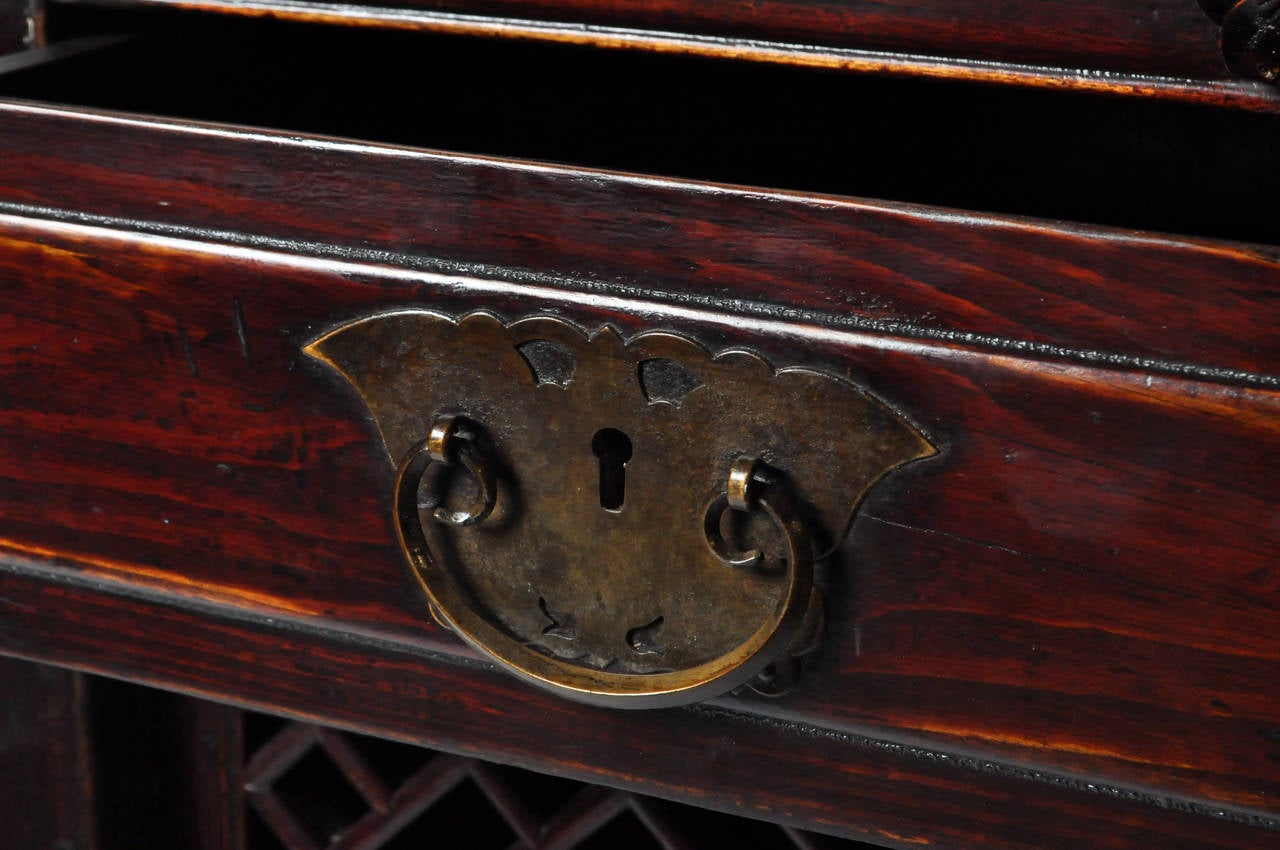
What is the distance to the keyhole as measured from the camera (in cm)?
55

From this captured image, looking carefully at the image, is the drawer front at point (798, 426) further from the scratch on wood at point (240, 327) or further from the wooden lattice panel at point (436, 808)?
the wooden lattice panel at point (436, 808)

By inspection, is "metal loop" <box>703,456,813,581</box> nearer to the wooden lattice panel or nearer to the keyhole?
the keyhole

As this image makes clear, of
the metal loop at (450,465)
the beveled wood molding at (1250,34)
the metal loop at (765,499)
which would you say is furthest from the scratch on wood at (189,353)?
the beveled wood molding at (1250,34)

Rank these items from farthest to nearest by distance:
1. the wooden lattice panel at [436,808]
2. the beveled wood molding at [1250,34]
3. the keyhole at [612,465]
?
the wooden lattice panel at [436,808], the keyhole at [612,465], the beveled wood molding at [1250,34]

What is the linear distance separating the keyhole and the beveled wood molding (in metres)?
0.25

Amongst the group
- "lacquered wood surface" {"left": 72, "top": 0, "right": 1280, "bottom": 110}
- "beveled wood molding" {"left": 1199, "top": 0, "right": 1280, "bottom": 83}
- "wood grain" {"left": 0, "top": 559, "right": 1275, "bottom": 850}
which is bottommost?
"wood grain" {"left": 0, "top": 559, "right": 1275, "bottom": 850}

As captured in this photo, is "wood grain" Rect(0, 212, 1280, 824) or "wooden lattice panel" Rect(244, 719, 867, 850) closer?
"wood grain" Rect(0, 212, 1280, 824)

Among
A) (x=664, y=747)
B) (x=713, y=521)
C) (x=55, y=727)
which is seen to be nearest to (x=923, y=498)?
(x=713, y=521)

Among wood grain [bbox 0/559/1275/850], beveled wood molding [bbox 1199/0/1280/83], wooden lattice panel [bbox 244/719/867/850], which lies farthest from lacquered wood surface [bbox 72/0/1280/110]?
wooden lattice panel [bbox 244/719/867/850]

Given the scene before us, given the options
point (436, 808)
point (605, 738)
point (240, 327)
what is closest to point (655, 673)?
point (605, 738)

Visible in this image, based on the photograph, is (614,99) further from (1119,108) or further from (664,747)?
(664,747)

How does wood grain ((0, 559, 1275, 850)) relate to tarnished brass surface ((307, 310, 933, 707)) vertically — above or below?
below

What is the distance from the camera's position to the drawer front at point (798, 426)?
0.48 metres

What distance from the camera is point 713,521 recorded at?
1.75 ft
